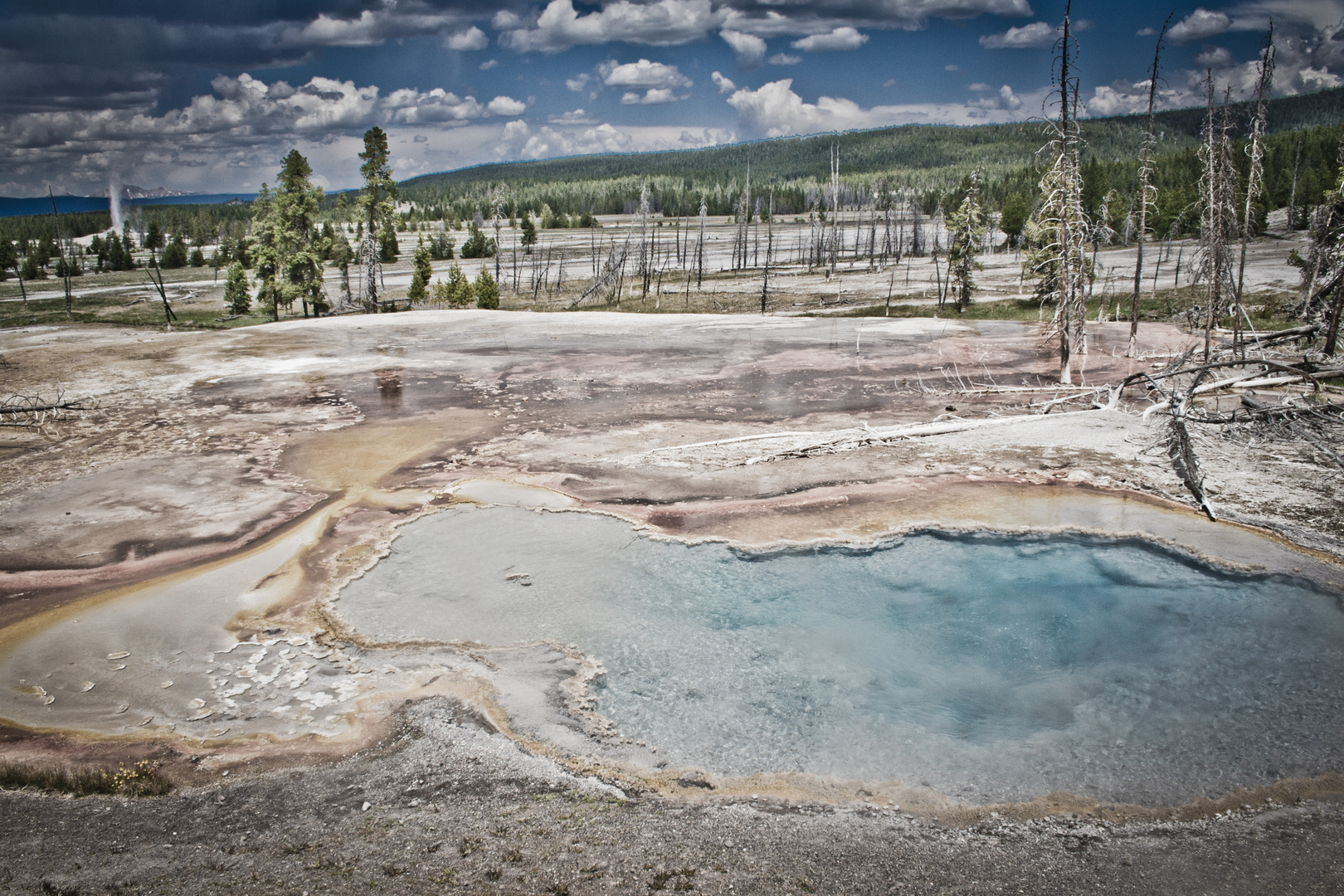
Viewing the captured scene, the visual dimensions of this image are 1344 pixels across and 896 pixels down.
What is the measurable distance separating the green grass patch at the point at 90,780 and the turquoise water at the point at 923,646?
2915mm

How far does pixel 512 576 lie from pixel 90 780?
16.2 feet

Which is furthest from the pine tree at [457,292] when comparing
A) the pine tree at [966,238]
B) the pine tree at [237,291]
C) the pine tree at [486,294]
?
the pine tree at [966,238]

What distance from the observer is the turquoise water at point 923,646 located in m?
6.84

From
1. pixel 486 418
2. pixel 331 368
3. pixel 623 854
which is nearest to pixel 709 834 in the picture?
pixel 623 854

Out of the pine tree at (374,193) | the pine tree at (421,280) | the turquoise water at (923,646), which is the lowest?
the turquoise water at (923,646)

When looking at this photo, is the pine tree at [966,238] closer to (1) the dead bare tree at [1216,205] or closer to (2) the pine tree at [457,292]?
(1) the dead bare tree at [1216,205]

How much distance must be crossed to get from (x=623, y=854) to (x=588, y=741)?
1.72 m

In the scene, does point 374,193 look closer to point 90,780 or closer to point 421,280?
point 421,280

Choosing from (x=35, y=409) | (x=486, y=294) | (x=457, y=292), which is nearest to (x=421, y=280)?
(x=457, y=292)

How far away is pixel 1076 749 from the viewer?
6.94 m

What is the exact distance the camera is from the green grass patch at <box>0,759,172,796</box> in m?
6.07

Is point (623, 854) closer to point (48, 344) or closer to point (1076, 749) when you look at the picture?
point (1076, 749)

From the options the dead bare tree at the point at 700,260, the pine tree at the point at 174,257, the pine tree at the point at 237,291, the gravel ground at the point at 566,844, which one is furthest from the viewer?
the pine tree at the point at 174,257

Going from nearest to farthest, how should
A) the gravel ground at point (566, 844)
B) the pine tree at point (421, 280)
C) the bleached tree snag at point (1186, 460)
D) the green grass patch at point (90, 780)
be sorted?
the gravel ground at point (566, 844) < the green grass patch at point (90, 780) < the bleached tree snag at point (1186, 460) < the pine tree at point (421, 280)
